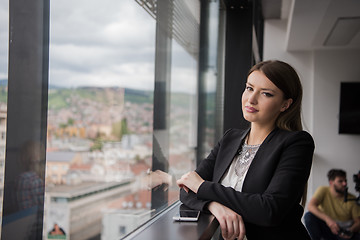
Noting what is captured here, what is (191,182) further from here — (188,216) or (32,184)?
(32,184)

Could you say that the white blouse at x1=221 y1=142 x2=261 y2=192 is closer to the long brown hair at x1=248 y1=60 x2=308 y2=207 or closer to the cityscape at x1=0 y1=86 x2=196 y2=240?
the long brown hair at x1=248 y1=60 x2=308 y2=207

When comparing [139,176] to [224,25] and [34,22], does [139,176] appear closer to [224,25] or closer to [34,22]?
[34,22]

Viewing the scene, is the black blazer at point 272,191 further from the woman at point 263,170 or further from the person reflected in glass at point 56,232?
the person reflected in glass at point 56,232

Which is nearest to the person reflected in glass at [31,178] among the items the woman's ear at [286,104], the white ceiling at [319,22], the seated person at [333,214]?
the woman's ear at [286,104]

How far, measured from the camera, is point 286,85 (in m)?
1.43

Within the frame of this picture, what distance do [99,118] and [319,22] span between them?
3483 millimetres

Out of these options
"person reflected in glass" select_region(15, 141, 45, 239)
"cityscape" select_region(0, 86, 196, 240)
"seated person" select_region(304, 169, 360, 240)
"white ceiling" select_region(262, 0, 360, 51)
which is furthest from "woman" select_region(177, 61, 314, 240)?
"seated person" select_region(304, 169, 360, 240)

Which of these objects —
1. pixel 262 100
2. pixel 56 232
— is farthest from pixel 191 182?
pixel 56 232

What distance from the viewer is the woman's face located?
1.42 metres

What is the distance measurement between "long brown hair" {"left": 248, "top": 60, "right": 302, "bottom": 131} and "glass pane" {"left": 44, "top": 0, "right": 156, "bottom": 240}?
51 centimetres

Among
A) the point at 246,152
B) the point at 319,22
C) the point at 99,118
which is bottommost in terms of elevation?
the point at 246,152

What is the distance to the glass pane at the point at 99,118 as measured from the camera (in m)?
0.90

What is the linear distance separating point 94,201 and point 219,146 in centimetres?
63

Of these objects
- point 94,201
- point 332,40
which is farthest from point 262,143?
point 332,40
